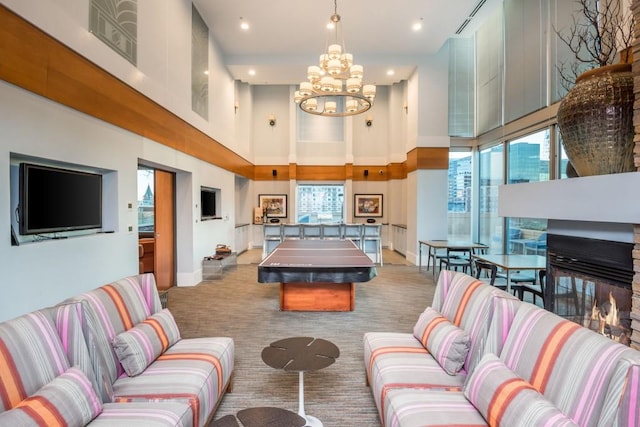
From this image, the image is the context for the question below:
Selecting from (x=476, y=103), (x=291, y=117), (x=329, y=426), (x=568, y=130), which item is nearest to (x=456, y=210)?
(x=476, y=103)

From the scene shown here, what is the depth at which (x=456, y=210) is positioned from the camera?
869cm

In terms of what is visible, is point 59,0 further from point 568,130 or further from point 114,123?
point 568,130

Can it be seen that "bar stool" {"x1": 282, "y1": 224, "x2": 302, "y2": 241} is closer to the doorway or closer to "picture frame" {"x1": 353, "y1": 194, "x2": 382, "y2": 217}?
"picture frame" {"x1": 353, "y1": 194, "x2": 382, "y2": 217}

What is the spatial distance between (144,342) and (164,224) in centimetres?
423

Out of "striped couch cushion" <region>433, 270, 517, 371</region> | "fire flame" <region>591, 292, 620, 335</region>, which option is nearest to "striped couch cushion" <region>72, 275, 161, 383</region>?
"striped couch cushion" <region>433, 270, 517, 371</region>

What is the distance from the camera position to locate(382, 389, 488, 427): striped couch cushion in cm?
164

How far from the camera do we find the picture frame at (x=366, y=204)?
11.4m

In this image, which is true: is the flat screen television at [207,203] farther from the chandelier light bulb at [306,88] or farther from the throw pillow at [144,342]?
the throw pillow at [144,342]

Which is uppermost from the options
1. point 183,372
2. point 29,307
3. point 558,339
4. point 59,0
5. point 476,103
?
point 476,103

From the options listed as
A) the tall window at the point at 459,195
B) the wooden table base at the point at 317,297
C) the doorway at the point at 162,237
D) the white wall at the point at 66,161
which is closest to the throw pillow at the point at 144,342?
the white wall at the point at 66,161

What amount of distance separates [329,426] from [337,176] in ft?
30.5

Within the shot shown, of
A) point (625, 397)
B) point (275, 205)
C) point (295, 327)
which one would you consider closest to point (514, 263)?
point (295, 327)

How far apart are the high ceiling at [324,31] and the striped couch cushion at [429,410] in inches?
248

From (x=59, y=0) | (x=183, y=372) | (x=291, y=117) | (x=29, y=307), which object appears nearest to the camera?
(x=183, y=372)
